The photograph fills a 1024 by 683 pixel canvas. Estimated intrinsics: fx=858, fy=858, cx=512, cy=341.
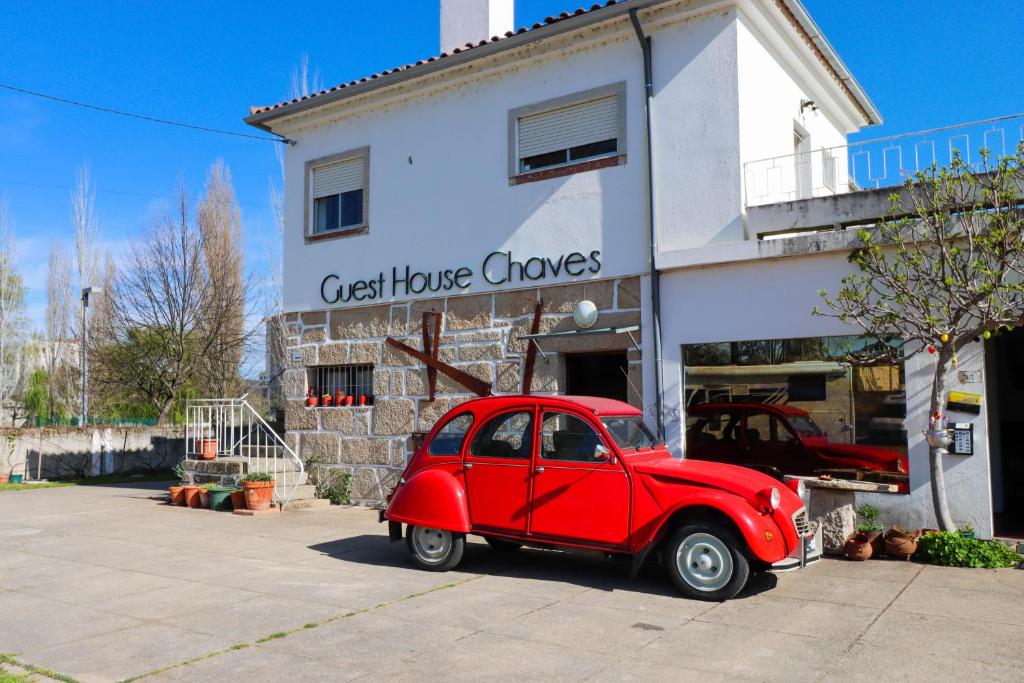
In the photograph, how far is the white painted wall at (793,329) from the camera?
27.9 ft

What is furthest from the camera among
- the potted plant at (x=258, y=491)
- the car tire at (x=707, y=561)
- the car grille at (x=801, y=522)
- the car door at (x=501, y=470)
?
the potted plant at (x=258, y=491)

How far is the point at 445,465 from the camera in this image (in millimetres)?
7867

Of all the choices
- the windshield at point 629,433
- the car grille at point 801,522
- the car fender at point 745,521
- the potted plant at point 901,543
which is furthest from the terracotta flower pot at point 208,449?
the potted plant at point 901,543

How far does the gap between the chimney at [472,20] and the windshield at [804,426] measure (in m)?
7.47

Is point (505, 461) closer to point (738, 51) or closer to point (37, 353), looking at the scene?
point (738, 51)

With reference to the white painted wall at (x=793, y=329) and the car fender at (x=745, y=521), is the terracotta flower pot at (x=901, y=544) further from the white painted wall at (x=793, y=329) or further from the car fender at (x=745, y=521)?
the car fender at (x=745, y=521)

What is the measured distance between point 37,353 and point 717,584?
2760cm

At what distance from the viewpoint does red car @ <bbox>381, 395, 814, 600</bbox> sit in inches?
258

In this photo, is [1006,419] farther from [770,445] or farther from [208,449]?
[208,449]

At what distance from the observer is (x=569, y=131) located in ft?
36.9

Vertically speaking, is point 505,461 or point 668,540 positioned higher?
point 505,461

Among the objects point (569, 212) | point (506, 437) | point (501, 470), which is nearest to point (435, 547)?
point (501, 470)

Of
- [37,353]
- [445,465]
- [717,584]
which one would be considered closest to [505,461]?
[445,465]

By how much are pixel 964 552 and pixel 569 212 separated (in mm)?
5893
